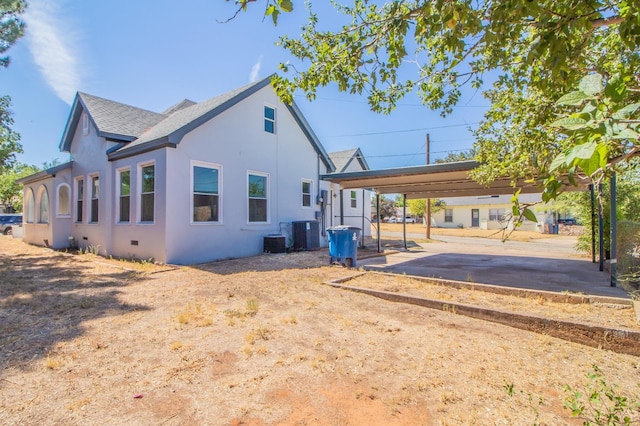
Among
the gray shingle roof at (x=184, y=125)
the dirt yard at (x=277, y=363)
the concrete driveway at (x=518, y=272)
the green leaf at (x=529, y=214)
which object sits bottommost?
the dirt yard at (x=277, y=363)

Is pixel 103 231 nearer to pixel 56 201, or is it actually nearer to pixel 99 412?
pixel 56 201

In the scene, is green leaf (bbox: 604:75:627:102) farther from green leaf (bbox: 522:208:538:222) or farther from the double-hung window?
the double-hung window

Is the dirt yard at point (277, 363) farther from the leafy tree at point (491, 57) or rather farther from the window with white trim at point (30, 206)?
the window with white trim at point (30, 206)

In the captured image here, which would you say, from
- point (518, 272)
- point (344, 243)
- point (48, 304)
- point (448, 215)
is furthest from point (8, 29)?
point (448, 215)

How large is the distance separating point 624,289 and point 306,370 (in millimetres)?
7118

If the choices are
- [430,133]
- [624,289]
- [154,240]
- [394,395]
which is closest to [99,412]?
[394,395]

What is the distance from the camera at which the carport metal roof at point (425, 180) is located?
9147 mm

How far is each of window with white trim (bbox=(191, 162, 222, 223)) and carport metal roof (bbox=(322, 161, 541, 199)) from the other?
15.0 ft

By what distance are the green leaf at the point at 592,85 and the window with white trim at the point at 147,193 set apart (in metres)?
10.6

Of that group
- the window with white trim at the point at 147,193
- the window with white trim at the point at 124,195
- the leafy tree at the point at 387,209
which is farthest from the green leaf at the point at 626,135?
the leafy tree at the point at 387,209

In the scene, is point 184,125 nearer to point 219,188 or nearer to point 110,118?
point 219,188

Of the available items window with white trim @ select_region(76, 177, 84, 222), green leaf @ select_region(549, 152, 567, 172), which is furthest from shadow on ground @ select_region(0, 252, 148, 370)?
green leaf @ select_region(549, 152, 567, 172)

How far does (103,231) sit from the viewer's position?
1153cm

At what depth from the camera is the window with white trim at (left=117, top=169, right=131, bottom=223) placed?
10.9 meters
